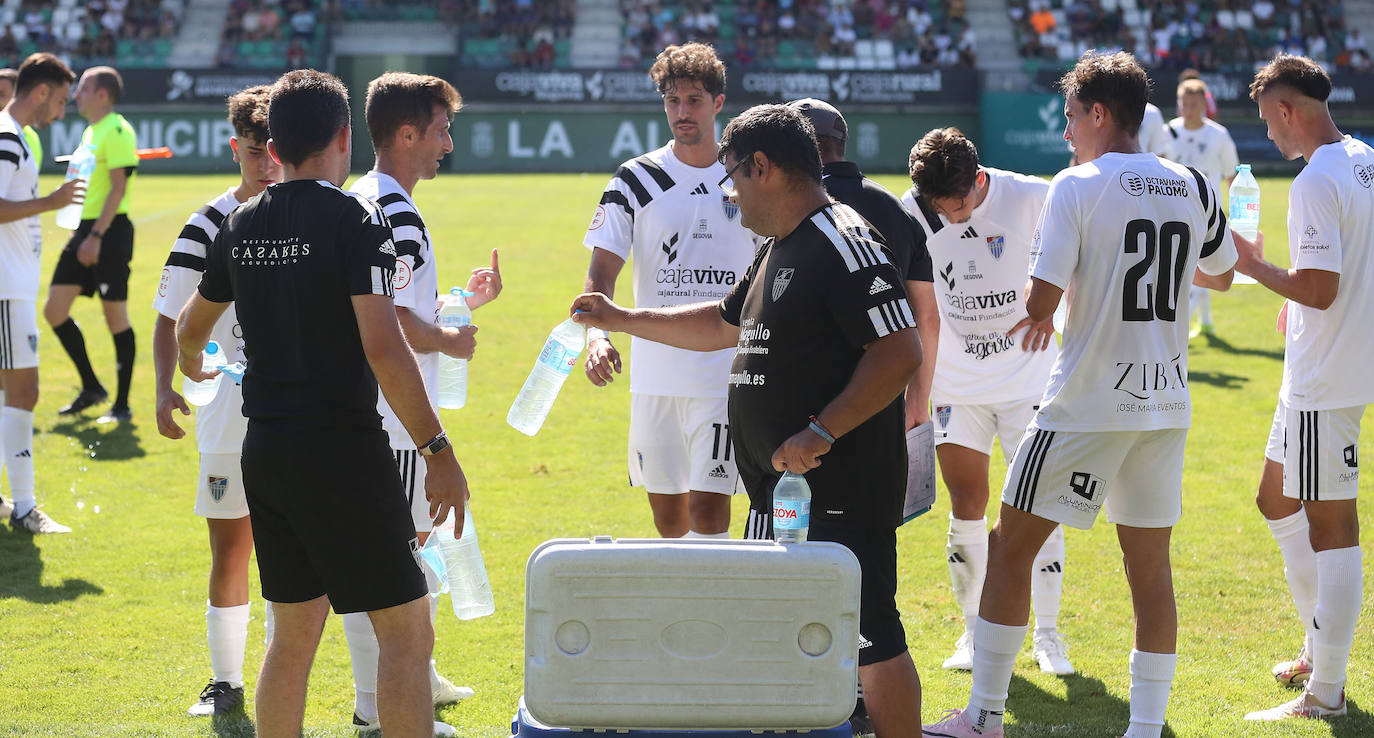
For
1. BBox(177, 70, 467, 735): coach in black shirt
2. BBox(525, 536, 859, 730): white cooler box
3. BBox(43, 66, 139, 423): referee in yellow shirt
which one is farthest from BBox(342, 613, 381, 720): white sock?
BBox(43, 66, 139, 423): referee in yellow shirt

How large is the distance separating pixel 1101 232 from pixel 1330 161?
1.29 meters

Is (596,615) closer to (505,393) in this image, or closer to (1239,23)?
(505,393)

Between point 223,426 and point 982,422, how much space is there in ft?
10.5

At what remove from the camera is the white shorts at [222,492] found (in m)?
4.88

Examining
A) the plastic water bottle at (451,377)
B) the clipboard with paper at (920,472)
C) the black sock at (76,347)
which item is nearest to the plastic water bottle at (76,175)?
the black sock at (76,347)

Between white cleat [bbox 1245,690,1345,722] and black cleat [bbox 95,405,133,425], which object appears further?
black cleat [bbox 95,405,133,425]

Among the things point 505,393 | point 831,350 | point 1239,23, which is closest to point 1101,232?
point 831,350

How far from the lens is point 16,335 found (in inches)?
298

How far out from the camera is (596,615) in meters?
3.16

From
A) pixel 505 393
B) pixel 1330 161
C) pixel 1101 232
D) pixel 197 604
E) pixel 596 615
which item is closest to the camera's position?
pixel 596 615

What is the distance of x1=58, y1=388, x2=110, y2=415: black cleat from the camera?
10359 mm

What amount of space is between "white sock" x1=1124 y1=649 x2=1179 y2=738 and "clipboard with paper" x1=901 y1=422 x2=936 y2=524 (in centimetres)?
93

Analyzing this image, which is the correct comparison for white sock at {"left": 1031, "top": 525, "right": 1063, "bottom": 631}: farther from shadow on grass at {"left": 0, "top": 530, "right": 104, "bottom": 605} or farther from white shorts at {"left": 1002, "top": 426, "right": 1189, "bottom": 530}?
shadow on grass at {"left": 0, "top": 530, "right": 104, "bottom": 605}

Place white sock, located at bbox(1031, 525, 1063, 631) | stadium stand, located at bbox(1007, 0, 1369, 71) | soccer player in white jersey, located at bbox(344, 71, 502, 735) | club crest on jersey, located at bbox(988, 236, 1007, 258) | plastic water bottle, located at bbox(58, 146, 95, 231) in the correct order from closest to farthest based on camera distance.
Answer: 1. soccer player in white jersey, located at bbox(344, 71, 502, 735)
2. club crest on jersey, located at bbox(988, 236, 1007, 258)
3. white sock, located at bbox(1031, 525, 1063, 631)
4. plastic water bottle, located at bbox(58, 146, 95, 231)
5. stadium stand, located at bbox(1007, 0, 1369, 71)
